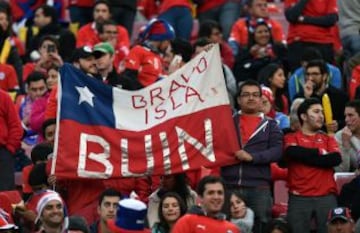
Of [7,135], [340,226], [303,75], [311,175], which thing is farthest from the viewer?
[303,75]

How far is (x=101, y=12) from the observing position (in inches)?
973

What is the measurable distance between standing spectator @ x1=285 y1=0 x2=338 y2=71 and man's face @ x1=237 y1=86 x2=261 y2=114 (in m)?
4.91

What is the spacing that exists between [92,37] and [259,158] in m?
5.93

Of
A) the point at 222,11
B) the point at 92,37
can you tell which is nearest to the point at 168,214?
the point at 92,37

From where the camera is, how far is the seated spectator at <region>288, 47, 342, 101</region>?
21984 millimetres

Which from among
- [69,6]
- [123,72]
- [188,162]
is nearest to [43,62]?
[123,72]

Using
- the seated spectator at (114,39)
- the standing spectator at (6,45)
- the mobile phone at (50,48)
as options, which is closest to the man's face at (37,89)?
the mobile phone at (50,48)

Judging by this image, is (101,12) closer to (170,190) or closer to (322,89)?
(322,89)

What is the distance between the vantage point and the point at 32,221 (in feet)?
58.8

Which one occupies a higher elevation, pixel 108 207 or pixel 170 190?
pixel 170 190

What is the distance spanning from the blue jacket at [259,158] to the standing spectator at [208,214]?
1.04 m

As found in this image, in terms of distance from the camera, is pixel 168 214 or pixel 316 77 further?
pixel 316 77

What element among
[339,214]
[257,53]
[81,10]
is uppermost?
[81,10]

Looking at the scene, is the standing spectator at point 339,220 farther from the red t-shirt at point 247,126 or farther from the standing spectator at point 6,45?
the standing spectator at point 6,45
